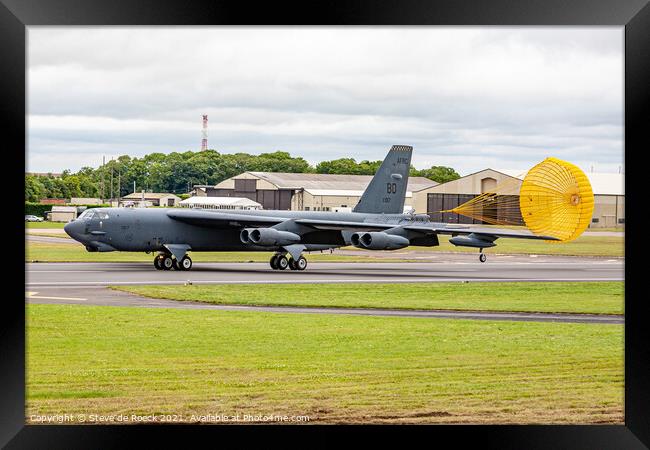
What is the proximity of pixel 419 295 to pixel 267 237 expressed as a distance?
1008 centimetres

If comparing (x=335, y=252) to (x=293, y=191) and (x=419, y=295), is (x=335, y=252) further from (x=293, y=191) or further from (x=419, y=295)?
(x=419, y=295)

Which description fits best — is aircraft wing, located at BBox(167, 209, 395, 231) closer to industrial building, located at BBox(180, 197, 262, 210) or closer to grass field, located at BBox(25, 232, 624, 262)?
grass field, located at BBox(25, 232, 624, 262)

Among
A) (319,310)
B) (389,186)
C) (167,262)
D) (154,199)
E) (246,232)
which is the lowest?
(319,310)

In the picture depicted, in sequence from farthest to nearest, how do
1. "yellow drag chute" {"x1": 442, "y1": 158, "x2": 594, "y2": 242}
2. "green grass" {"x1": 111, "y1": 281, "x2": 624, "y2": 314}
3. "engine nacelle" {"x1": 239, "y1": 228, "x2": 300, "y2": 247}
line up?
"engine nacelle" {"x1": 239, "y1": 228, "x2": 300, "y2": 247} < "yellow drag chute" {"x1": 442, "y1": 158, "x2": 594, "y2": 242} < "green grass" {"x1": 111, "y1": 281, "x2": 624, "y2": 314}

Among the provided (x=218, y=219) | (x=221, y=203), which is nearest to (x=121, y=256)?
(x=218, y=219)

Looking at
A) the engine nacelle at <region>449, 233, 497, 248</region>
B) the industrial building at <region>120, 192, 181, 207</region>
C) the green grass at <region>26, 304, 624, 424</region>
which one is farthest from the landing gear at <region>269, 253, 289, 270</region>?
the industrial building at <region>120, 192, 181, 207</region>

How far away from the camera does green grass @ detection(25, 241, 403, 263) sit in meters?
38.9

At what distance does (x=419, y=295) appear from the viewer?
24312mm

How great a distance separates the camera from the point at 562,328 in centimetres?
1789

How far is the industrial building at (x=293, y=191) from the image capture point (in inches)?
2566

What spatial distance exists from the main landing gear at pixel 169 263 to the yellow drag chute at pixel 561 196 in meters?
12.1

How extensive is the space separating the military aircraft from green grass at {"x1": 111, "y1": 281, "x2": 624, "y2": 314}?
5.91 metres
